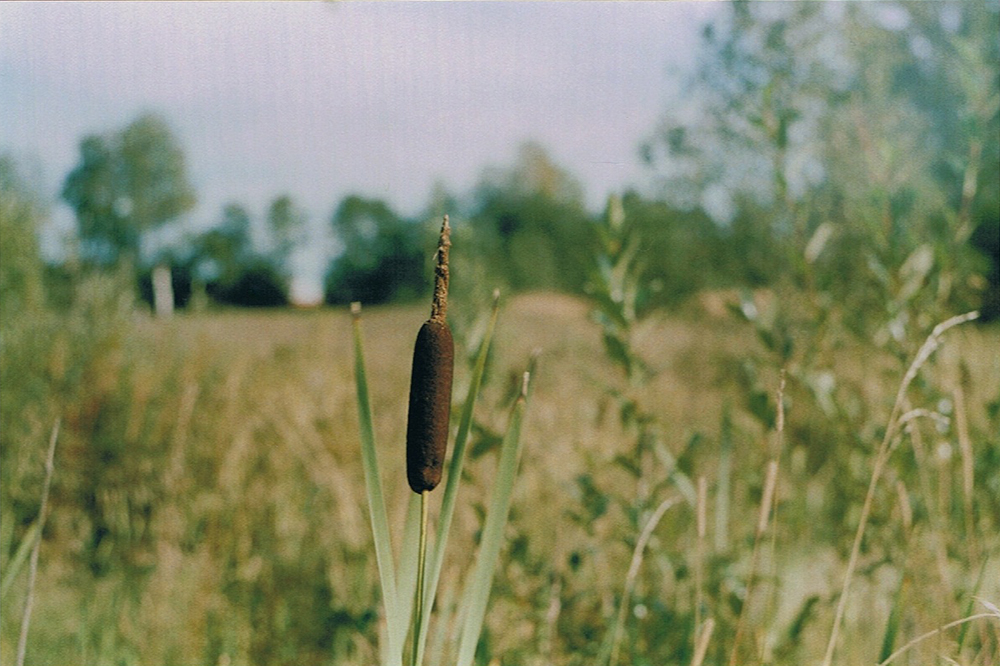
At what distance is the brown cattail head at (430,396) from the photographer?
1.95 ft

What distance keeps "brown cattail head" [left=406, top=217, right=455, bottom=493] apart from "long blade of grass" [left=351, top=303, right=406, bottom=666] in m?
0.04

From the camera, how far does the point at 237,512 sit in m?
2.98

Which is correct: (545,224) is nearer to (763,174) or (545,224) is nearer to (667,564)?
(763,174)

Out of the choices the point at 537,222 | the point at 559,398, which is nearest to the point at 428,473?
the point at 559,398

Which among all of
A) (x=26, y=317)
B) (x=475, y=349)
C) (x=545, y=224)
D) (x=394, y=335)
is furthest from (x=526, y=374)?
(x=545, y=224)

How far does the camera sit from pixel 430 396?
0.60 metres

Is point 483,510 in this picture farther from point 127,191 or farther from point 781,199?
point 127,191

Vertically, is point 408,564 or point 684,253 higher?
point 408,564

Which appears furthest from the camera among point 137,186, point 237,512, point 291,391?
point 137,186

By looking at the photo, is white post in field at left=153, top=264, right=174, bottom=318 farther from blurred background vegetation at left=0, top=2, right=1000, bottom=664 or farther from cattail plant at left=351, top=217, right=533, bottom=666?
cattail plant at left=351, top=217, right=533, bottom=666

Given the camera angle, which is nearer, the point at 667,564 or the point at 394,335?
the point at 667,564

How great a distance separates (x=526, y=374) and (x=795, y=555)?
6.11 feet

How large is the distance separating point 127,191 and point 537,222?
37.4ft

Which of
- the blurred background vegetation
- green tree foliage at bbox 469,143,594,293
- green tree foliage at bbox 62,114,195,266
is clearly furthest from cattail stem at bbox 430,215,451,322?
green tree foliage at bbox 469,143,594,293
